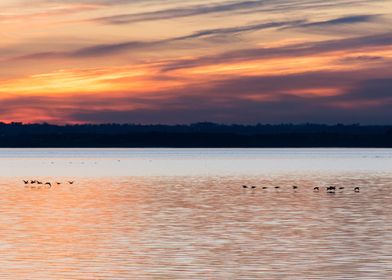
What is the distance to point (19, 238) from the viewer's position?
136 feet

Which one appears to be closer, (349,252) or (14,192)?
(349,252)

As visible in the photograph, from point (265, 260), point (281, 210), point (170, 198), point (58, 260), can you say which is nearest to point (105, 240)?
point (58, 260)

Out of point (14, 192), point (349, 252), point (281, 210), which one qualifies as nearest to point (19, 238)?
point (349, 252)

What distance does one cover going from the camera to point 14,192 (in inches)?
3095

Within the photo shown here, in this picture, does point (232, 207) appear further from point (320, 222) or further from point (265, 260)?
point (265, 260)

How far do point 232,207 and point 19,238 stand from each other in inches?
829

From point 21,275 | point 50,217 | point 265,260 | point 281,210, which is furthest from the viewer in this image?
point 281,210

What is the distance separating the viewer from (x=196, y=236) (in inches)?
1665

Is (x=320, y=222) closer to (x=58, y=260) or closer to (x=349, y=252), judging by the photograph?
(x=349, y=252)

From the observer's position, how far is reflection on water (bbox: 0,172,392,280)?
32.4m

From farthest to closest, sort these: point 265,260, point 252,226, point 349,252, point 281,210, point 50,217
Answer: point 281,210, point 50,217, point 252,226, point 349,252, point 265,260

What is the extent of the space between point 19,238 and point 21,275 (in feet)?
33.8

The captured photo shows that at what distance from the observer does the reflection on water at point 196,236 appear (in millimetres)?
32438

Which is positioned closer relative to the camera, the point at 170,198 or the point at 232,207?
the point at 232,207
